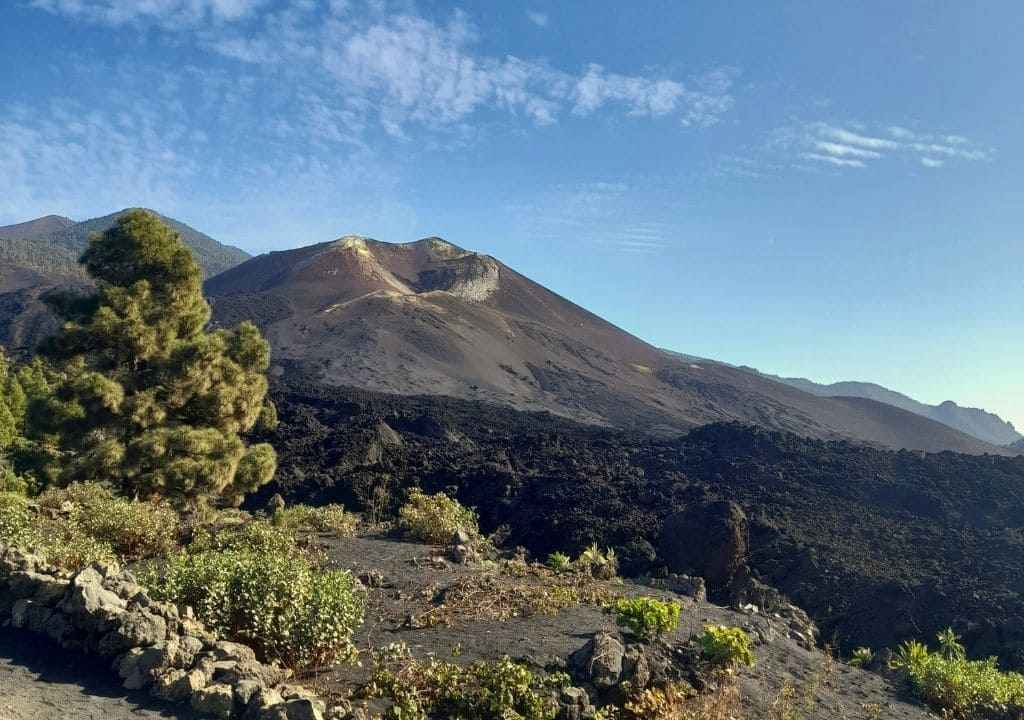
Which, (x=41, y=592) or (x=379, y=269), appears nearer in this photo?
(x=41, y=592)

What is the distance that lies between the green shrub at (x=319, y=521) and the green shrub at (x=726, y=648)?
7256 millimetres

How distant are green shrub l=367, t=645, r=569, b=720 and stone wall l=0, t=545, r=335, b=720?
583 millimetres

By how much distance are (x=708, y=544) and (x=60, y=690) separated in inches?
494

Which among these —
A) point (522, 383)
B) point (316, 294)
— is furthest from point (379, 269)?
point (522, 383)

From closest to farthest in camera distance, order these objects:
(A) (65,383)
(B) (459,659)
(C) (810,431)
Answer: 1. (B) (459,659)
2. (A) (65,383)
3. (C) (810,431)

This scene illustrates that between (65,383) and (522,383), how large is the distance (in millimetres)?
48270

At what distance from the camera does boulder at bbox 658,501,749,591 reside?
14.1 metres

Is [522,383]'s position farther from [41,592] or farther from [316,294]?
[41,592]

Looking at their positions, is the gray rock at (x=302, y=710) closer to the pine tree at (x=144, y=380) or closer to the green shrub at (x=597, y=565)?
the green shrub at (x=597, y=565)

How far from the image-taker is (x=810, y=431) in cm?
6306

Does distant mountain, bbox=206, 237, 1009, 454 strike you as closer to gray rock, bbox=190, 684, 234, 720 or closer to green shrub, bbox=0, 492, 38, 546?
green shrub, bbox=0, 492, 38, 546

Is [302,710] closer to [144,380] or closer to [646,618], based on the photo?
[646,618]

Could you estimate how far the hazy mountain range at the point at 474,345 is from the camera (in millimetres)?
53656

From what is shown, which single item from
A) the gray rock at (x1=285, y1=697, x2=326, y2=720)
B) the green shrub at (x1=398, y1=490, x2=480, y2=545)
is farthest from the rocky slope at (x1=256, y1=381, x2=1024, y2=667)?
the gray rock at (x1=285, y1=697, x2=326, y2=720)
